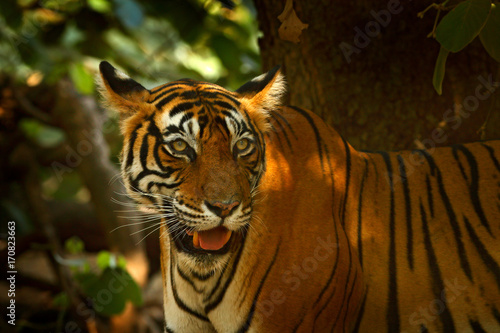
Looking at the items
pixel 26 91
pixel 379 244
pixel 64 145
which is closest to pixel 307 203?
pixel 379 244

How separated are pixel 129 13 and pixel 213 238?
2.36 metres

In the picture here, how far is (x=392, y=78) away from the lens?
3.55 meters

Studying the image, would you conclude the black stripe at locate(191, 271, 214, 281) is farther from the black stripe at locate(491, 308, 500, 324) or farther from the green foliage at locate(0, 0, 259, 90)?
the green foliage at locate(0, 0, 259, 90)

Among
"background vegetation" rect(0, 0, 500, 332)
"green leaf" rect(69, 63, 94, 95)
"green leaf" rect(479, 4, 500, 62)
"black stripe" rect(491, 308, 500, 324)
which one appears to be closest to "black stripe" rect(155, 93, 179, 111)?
"background vegetation" rect(0, 0, 500, 332)

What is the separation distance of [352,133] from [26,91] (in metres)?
4.52

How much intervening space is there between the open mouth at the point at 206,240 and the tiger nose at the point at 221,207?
0.46 feet

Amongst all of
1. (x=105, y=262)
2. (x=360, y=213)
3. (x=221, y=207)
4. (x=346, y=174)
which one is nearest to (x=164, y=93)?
(x=221, y=207)

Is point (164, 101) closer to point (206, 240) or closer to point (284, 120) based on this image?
point (206, 240)

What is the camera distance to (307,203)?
279cm

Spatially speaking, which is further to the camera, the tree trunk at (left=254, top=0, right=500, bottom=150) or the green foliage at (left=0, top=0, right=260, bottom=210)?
the green foliage at (left=0, top=0, right=260, bottom=210)

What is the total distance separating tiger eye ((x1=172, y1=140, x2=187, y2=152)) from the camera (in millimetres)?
2482

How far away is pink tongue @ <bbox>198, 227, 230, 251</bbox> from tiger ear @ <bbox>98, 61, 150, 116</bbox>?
2.15 ft

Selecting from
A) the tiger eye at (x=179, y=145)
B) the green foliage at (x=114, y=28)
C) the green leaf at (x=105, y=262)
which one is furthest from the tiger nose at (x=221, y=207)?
the green leaf at (x=105, y=262)

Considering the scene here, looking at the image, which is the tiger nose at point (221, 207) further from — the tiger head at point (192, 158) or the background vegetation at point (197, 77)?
the background vegetation at point (197, 77)
